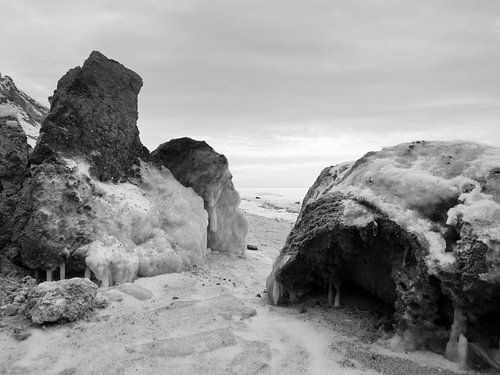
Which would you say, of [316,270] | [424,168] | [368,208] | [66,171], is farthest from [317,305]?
[66,171]

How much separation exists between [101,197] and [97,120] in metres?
1.80

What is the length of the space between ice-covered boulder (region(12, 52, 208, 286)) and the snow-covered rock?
0.72m

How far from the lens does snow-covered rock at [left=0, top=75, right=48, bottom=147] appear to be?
7465 mm

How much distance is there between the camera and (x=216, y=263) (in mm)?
9781

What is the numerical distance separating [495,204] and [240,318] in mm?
3393

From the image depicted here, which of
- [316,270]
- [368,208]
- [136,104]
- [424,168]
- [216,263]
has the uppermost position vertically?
[136,104]

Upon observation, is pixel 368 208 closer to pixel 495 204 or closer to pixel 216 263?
pixel 495 204

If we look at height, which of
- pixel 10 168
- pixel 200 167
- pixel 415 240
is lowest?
pixel 415 240

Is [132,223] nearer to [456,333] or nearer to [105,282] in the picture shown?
[105,282]

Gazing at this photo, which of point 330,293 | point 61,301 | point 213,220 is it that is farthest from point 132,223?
point 330,293

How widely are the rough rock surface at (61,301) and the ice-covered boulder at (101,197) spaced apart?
931mm

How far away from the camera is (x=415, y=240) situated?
15.3ft

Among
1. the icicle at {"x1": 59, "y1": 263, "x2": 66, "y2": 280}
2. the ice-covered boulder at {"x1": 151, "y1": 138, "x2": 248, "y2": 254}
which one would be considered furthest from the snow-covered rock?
the ice-covered boulder at {"x1": 151, "y1": 138, "x2": 248, "y2": 254}

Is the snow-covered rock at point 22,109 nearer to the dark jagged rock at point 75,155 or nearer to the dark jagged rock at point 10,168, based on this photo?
the dark jagged rock at point 10,168
